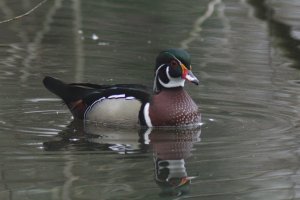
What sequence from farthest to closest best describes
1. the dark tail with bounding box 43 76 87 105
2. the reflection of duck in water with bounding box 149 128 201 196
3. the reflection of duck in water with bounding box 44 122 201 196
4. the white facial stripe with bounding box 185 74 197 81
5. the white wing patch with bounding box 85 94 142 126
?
the dark tail with bounding box 43 76 87 105
the white wing patch with bounding box 85 94 142 126
the white facial stripe with bounding box 185 74 197 81
the reflection of duck in water with bounding box 44 122 201 196
the reflection of duck in water with bounding box 149 128 201 196

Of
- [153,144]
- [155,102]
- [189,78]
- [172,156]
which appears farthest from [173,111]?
[172,156]

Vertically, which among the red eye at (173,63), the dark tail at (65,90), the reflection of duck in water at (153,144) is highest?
the red eye at (173,63)

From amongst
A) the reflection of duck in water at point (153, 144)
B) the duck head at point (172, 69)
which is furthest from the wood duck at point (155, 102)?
the reflection of duck in water at point (153, 144)

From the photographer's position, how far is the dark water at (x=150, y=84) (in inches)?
299

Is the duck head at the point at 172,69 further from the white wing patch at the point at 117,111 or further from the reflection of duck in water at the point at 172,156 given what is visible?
the reflection of duck in water at the point at 172,156

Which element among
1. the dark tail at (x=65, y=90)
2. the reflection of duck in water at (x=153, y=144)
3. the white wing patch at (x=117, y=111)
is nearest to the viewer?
the reflection of duck in water at (x=153, y=144)

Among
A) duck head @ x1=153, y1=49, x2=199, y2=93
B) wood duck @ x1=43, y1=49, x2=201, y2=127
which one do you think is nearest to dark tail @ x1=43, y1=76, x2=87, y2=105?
wood duck @ x1=43, y1=49, x2=201, y2=127

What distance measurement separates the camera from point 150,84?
11.2 m

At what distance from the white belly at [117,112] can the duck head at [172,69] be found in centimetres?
31

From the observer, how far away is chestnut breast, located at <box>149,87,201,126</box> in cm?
970

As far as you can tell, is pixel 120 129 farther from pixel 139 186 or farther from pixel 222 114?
pixel 139 186

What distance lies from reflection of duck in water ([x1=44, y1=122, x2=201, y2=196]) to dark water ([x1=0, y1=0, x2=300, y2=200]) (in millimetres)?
11

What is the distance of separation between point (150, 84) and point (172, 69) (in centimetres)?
142

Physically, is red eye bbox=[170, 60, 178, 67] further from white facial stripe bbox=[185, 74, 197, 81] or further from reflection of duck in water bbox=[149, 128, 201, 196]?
reflection of duck in water bbox=[149, 128, 201, 196]
